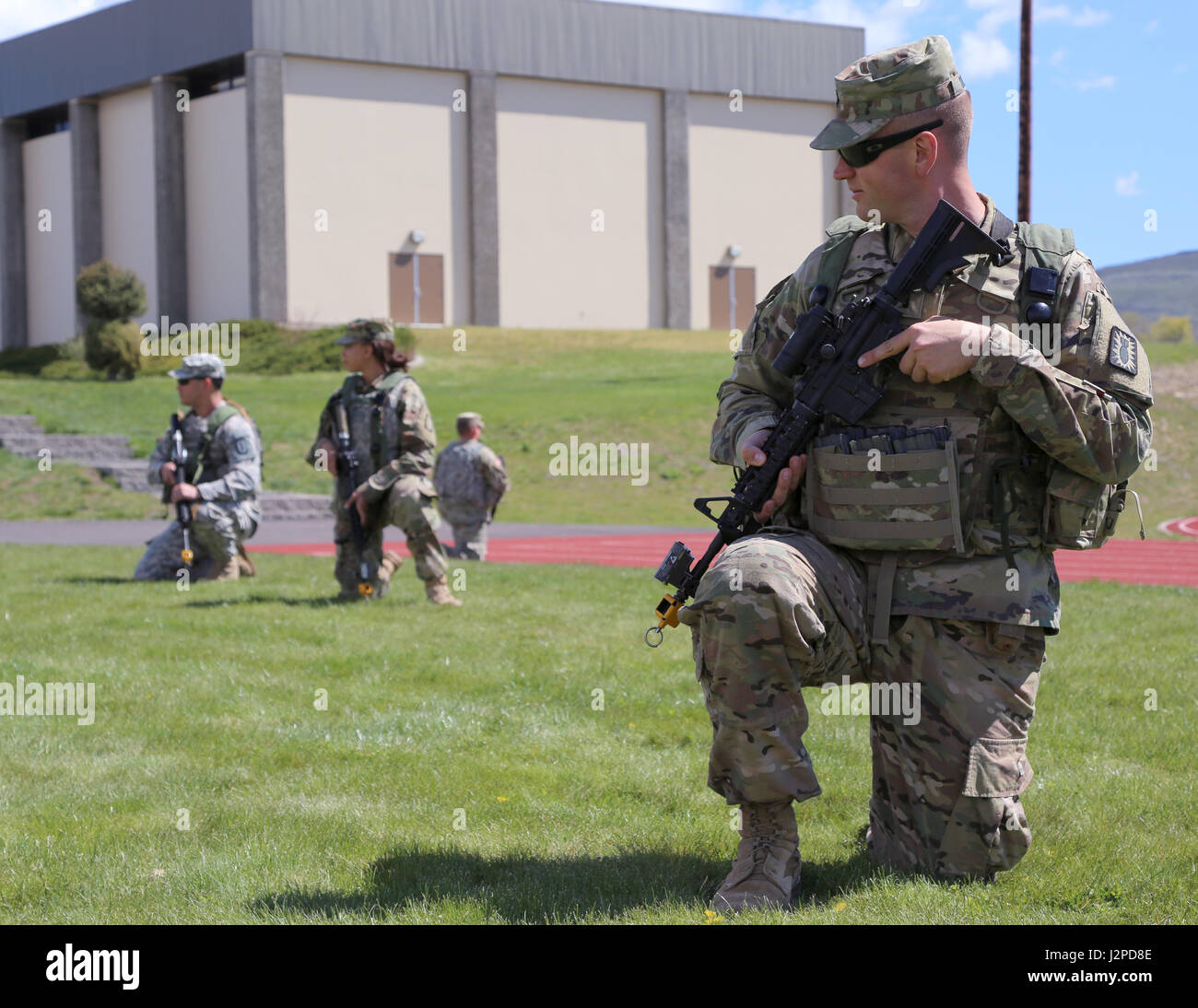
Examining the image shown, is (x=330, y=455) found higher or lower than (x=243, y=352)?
lower

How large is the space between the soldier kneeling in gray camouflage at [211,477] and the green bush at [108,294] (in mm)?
Answer: 35334

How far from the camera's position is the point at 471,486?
16.6 metres

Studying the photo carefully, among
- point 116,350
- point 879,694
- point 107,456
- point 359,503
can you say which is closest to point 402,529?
point 359,503

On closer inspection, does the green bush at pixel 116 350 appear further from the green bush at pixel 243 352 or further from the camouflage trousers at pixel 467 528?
the camouflage trousers at pixel 467 528

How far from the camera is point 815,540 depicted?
464cm

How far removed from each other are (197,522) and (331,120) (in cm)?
4124

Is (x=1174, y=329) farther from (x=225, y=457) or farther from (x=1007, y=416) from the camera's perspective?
(x=1007, y=416)

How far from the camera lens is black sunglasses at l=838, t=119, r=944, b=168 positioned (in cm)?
454

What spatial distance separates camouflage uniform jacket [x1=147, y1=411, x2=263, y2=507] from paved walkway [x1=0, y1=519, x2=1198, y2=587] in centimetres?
373

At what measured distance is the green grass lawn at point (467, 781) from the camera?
14.7 ft

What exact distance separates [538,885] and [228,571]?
30.9ft

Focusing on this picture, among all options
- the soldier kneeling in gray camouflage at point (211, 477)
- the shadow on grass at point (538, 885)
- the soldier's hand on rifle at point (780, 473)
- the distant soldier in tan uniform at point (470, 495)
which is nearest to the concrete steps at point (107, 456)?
the distant soldier in tan uniform at point (470, 495)
